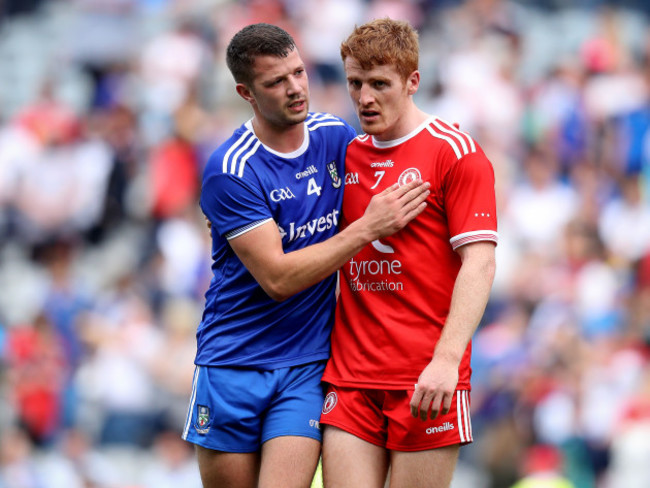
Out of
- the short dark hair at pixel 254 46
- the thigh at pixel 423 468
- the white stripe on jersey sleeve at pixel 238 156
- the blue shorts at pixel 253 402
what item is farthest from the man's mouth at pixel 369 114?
the thigh at pixel 423 468

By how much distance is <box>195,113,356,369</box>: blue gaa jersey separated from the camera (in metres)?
5.73

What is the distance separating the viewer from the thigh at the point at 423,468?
212 inches

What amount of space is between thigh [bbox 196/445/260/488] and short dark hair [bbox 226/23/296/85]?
1823 millimetres

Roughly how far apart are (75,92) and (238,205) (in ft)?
34.7

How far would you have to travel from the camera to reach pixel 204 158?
44.3 ft

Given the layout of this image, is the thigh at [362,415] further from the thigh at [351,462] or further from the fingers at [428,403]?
the fingers at [428,403]

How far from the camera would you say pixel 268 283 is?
5.61 meters

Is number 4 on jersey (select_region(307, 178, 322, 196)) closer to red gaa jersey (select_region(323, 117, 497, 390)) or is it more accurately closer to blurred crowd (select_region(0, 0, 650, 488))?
red gaa jersey (select_region(323, 117, 497, 390))

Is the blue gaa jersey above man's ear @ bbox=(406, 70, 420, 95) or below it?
below

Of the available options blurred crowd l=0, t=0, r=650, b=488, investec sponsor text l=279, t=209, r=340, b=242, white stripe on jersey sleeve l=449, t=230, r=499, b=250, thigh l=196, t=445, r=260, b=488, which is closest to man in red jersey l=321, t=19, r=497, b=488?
white stripe on jersey sleeve l=449, t=230, r=499, b=250

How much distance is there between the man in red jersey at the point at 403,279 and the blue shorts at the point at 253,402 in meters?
0.17

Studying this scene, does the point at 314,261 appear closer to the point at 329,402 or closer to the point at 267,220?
the point at 267,220

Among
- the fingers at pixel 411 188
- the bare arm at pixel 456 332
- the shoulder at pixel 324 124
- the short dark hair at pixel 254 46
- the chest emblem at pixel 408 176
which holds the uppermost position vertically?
the short dark hair at pixel 254 46

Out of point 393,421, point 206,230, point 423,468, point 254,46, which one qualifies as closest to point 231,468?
point 393,421
